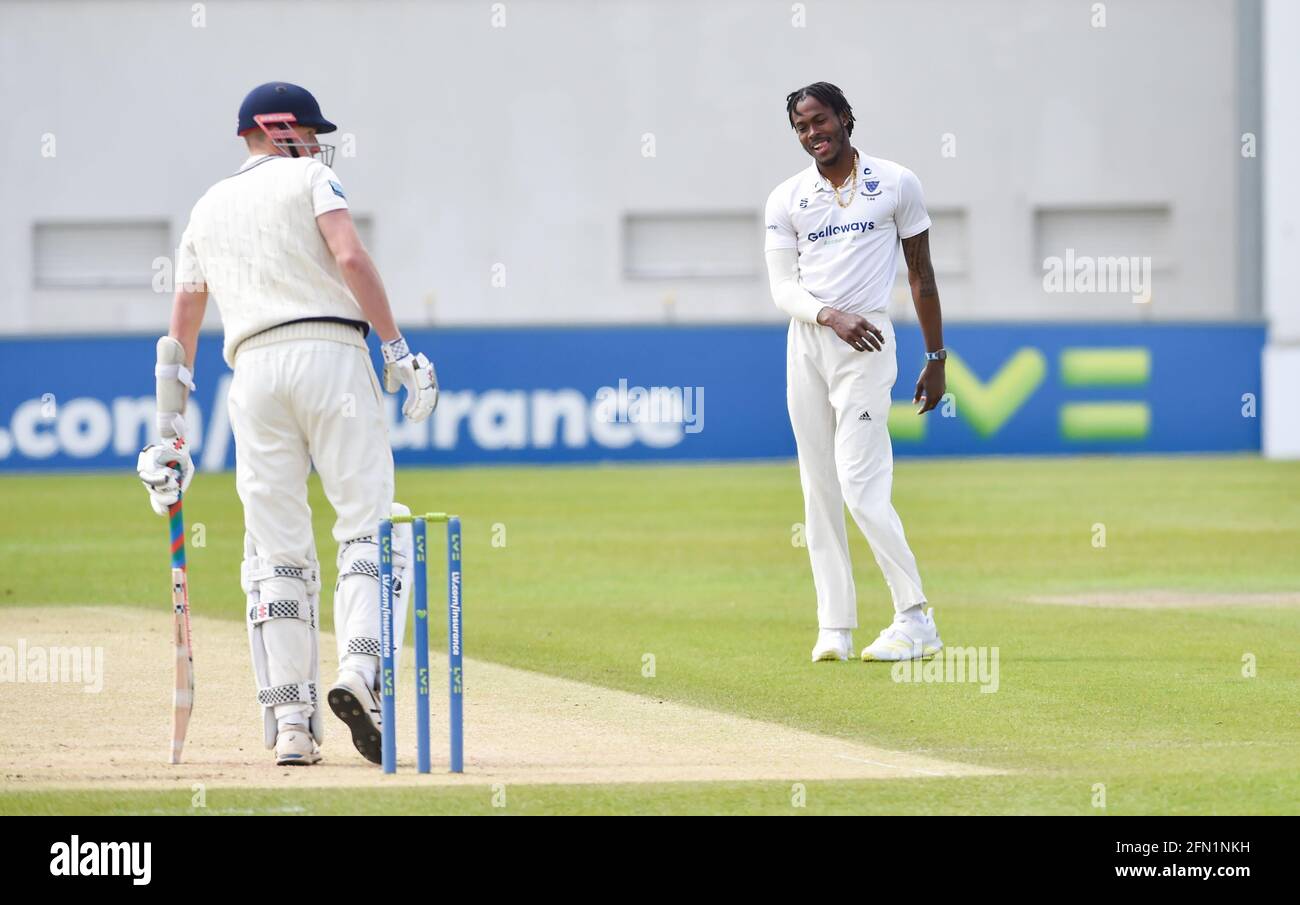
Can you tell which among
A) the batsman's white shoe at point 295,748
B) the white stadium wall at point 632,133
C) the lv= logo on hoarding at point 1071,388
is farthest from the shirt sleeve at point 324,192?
the white stadium wall at point 632,133

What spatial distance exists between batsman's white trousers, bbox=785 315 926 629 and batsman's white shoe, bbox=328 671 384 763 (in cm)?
298

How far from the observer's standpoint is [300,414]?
731 centimetres

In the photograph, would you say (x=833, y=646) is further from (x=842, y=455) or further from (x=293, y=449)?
(x=293, y=449)

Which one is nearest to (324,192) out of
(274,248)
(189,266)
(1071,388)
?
(274,248)

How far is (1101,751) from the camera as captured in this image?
7508mm

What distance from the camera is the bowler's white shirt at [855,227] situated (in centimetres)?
965

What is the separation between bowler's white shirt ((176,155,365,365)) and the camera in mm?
7328

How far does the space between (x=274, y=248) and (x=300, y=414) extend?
22.5 inches

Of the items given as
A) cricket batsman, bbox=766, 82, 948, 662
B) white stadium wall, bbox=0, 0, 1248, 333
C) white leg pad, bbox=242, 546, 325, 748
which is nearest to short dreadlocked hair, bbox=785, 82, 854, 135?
cricket batsman, bbox=766, 82, 948, 662

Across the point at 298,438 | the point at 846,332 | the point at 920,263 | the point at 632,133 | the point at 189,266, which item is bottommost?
the point at 298,438
